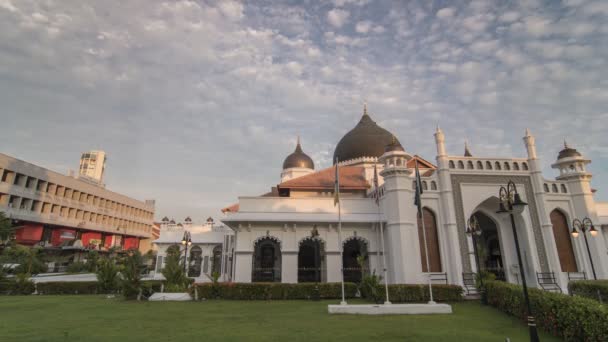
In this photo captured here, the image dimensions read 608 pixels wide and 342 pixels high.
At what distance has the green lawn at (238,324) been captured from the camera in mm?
8977

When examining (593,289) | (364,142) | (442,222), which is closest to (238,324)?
(442,222)

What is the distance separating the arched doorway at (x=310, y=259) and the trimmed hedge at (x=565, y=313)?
12.8m

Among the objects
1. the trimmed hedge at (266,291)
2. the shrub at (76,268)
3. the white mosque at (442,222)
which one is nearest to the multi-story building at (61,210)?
the shrub at (76,268)

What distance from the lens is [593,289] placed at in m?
14.8

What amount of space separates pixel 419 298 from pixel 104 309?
14.4m

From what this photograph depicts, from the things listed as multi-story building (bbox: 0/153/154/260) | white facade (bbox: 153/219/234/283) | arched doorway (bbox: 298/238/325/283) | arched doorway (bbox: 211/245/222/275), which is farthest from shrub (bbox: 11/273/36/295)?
multi-story building (bbox: 0/153/154/260)

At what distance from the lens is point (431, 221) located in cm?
2116

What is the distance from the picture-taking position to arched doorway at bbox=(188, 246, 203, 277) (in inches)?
1208

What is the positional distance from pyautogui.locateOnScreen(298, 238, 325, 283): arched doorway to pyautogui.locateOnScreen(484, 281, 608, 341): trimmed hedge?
1278cm

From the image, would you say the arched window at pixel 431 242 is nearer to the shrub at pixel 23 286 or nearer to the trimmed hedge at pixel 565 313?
the trimmed hedge at pixel 565 313

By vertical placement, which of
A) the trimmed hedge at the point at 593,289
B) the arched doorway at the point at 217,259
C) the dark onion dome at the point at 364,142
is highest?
the dark onion dome at the point at 364,142

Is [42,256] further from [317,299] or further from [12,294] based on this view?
[317,299]

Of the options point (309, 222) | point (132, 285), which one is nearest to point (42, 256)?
point (132, 285)

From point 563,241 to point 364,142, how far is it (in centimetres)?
1714
